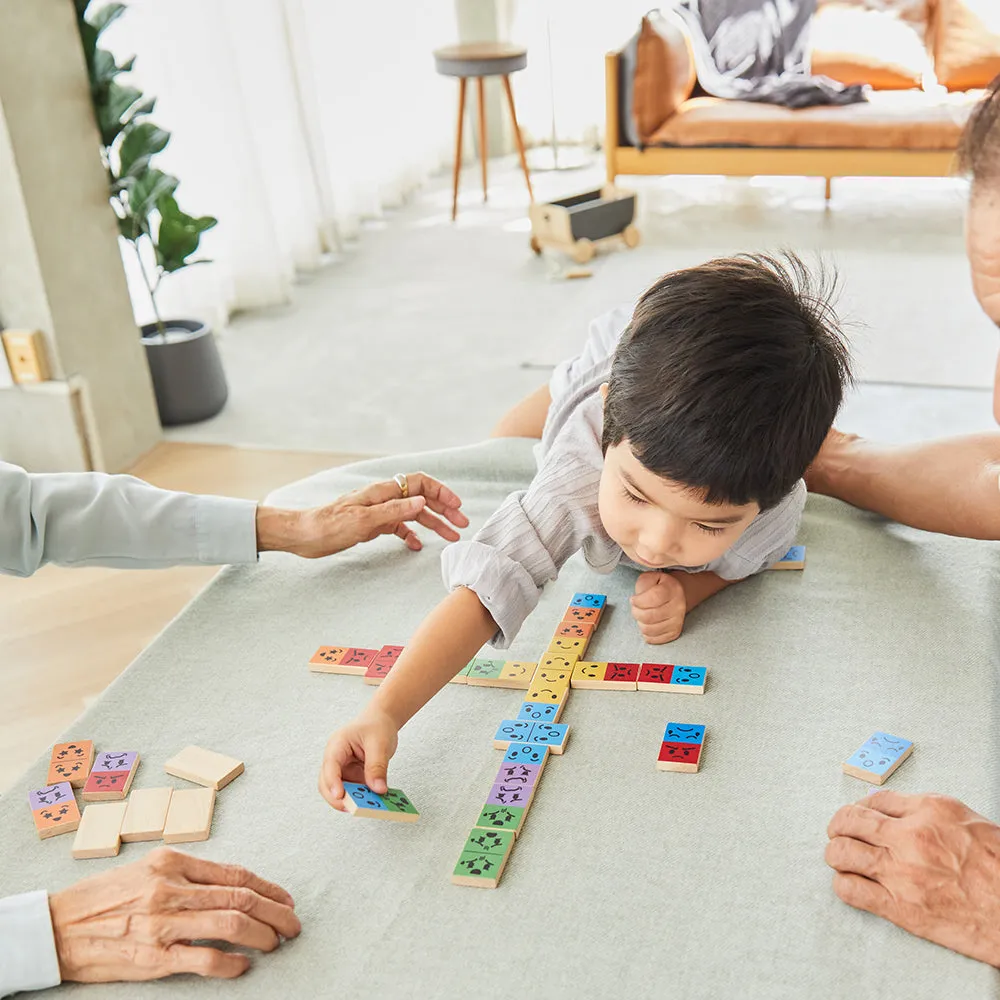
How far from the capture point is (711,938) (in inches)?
44.6

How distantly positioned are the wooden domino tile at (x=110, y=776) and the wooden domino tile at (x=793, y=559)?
35.9 inches

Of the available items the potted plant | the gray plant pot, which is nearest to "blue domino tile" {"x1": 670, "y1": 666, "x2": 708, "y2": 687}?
the potted plant

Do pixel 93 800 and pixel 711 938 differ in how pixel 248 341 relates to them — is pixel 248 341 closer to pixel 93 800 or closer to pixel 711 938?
pixel 93 800

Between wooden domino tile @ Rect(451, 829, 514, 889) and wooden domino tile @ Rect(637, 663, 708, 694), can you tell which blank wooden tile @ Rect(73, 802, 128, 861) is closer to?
wooden domino tile @ Rect(451, 829, 514, 889)

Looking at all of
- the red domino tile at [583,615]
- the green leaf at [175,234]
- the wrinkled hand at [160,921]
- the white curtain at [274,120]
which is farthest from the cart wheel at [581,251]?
the wrinkled hand at [160,921]

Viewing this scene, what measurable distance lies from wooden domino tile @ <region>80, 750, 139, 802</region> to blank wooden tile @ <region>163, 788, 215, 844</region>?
0.07 m

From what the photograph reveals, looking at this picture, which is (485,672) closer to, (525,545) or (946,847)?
(525,545)

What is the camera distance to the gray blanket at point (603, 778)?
112 cm

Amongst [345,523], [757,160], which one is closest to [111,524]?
[345,523]

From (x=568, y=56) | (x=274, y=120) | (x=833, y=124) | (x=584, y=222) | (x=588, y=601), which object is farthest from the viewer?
(x=568, y=56)

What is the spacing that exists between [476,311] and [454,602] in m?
2.82

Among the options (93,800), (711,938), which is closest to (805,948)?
(711,938)

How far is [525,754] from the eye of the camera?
137 centimetres

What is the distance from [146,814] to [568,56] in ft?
18.5
